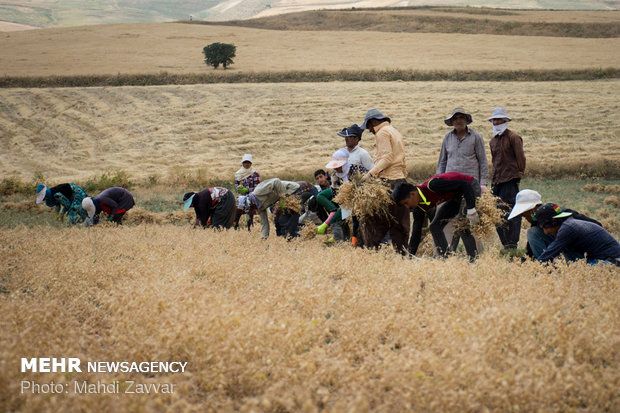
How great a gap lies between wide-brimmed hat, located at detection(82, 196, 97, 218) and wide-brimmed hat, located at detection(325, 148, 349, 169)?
17.5ft

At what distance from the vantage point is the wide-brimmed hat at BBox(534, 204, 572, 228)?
5.60 meters

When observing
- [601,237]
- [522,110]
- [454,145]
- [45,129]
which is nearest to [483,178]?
[454,145]

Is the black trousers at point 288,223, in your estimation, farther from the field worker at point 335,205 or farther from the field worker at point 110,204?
the field worker at point 110,204

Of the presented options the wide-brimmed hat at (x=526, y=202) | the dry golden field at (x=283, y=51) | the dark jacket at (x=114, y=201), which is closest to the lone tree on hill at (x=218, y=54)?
the dry golden field at (x=283, y=51)

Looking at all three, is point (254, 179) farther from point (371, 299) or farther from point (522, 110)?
point (522, 110)

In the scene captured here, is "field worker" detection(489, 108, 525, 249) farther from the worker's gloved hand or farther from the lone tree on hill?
the lone tree on hill

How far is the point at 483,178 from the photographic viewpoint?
300 inches

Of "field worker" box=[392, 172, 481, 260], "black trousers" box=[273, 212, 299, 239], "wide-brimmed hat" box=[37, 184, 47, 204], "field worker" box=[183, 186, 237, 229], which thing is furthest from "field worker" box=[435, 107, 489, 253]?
"wide-brimmed hat" box=[37, 184, 47, 204]

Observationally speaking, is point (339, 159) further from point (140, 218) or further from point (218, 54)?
point (218, 54)

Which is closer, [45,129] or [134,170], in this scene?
[134,170]

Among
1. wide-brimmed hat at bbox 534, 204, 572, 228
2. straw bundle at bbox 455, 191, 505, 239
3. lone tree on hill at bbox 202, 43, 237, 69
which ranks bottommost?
straw bundle at bbox 455, 191, 505, 239

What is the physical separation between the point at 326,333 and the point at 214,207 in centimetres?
648

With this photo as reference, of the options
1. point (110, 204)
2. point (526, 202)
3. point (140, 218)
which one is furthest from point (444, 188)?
point (140, 218)

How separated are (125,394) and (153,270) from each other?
259cm
